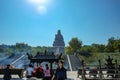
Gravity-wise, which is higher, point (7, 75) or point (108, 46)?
point (108, 46)

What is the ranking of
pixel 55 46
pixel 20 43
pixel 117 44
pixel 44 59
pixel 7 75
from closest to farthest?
pixel 7 75
pixel 44 59
pixel 117 44
pixel 55 46
pixel 20 43

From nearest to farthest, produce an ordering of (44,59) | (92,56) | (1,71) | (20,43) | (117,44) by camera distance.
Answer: (44,59)
(1,71)
(92,56)
(117,44)
(20,43)

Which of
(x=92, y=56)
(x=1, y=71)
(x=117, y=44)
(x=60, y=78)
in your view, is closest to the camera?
(x=60, y=78)

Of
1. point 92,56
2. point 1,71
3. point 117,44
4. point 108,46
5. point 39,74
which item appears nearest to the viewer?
point 39,74

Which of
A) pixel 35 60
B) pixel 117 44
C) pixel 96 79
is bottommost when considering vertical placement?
pixel 96 79

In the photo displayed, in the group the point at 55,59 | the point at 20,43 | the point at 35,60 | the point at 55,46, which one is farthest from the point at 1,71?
the point at 20,43

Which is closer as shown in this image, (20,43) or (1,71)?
(1,71)

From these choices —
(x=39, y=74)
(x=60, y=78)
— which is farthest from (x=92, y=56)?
(x=60, y=78)

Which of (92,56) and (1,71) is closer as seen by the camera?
(1,71)

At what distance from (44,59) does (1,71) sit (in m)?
4.60

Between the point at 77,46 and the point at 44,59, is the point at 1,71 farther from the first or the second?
the point at 77,46

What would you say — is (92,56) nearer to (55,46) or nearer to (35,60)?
(35,60)

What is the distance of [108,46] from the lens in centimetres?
10662

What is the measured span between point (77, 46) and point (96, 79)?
89703 millimetres
